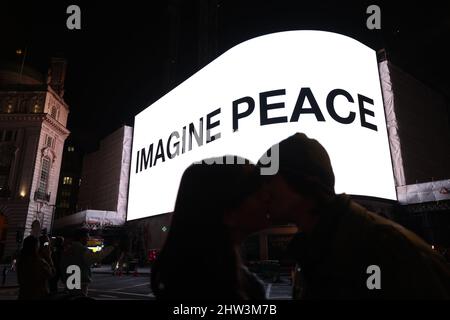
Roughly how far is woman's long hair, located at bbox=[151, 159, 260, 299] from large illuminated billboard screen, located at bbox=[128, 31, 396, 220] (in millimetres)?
13222

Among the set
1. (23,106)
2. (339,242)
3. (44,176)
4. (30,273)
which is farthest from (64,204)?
(339,242)

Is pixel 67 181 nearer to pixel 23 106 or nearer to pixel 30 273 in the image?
pixel 23 106

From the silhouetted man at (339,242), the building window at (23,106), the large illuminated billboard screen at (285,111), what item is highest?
the building window at (23,106)

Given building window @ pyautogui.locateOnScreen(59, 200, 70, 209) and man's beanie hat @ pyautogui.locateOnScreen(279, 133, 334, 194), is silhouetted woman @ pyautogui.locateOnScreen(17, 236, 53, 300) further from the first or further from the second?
building window @ pyautogui.locateOnScreen(59, 200, 70, 209)

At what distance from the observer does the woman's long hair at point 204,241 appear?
1.26 m

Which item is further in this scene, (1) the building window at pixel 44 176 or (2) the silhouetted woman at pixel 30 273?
(1) the building window at pixel 44 176

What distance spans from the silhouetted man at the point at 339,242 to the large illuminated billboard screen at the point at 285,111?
12.9 meters

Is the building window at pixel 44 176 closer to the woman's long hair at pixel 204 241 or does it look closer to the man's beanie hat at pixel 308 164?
the woman's long hair at pixel 204 241

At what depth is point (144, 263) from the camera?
1039 inches

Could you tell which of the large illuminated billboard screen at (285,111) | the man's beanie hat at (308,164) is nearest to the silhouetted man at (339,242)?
the man's beanie hat at (308,164)

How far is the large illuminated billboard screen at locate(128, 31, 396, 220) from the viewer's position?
14398mm

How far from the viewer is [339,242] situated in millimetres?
1442

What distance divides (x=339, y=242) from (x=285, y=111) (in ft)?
45.4

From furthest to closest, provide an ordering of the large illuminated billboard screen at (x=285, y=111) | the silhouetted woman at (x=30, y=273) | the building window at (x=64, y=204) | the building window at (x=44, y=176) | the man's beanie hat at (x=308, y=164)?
1. the building window at (x=64, y=204)
2. the building window at (x=44, y=176)
3. the large illuminated billboard screen at (x=285, y=111)
4. the silhouetted woman at (x=30, y=273)
5. the man's beanie hat at (x=308, y=164)
